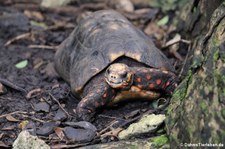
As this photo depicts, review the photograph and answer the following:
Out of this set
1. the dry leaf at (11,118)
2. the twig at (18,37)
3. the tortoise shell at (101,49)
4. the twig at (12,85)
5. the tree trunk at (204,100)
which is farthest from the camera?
the twig at (18,37)

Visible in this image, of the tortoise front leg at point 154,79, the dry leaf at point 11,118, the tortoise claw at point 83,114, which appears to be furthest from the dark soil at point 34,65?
the tortoise front leg at point 154,79

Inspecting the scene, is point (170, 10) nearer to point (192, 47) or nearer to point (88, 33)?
point (192, 47)

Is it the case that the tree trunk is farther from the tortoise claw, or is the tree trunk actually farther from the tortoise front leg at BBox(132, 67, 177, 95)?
the tortoise claw

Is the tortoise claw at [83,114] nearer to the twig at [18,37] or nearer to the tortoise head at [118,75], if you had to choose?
the tortoise head at [118,75]

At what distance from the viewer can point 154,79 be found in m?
4.94

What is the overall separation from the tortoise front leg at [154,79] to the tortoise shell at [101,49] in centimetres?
18

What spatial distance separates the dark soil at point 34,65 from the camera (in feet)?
16.1

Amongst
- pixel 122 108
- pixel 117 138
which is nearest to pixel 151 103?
pixel 122 108

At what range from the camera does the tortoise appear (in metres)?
4.81

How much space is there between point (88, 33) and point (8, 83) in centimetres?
107

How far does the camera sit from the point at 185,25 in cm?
627

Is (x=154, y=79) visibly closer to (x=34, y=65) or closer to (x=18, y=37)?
(x=34, y=65)

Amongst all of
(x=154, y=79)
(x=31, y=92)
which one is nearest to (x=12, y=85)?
(x=31, y=92)

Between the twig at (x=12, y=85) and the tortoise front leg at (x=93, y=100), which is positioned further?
the twig at (x=12, y=85)
